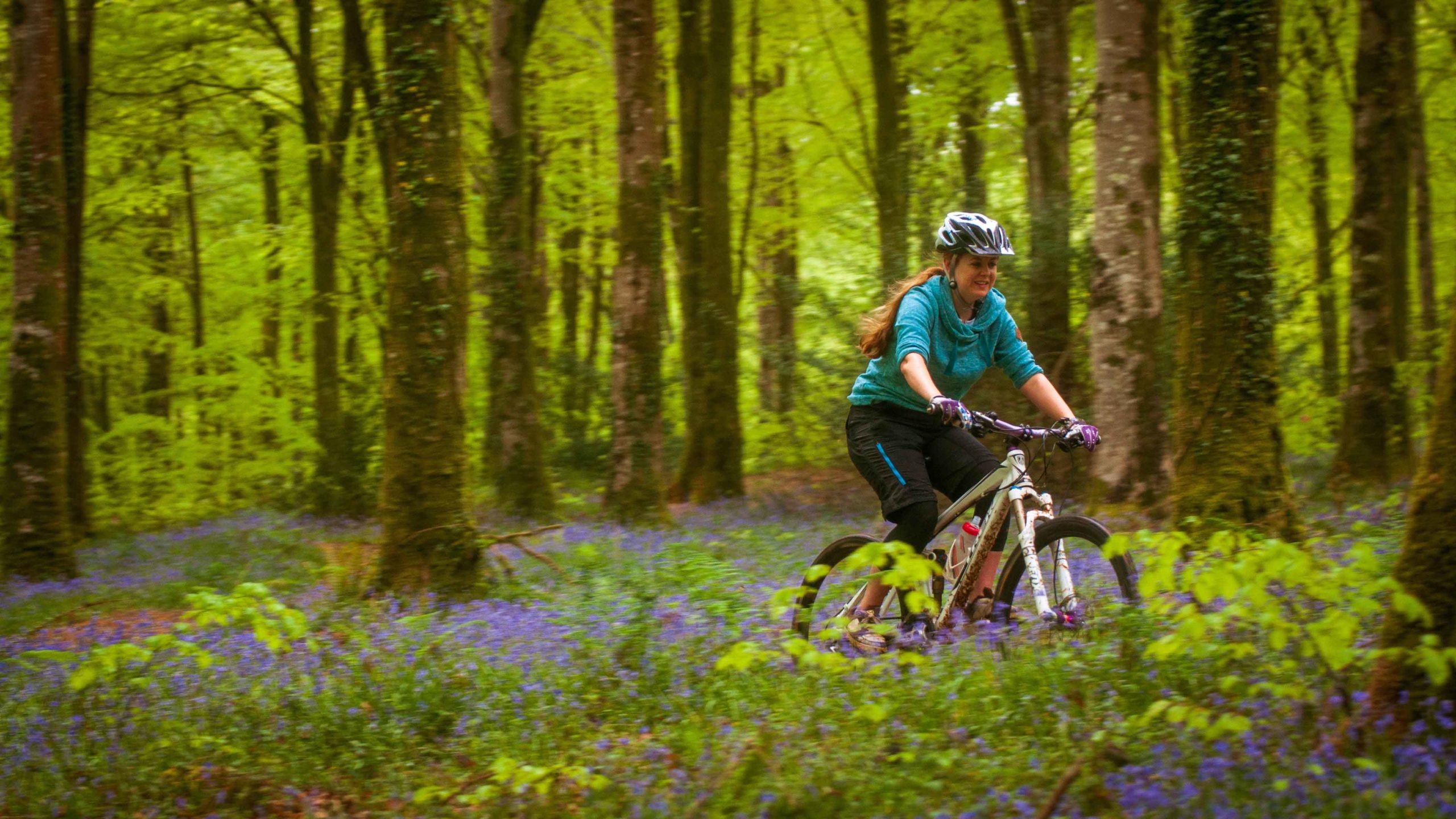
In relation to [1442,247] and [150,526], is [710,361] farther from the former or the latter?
[1442,247]

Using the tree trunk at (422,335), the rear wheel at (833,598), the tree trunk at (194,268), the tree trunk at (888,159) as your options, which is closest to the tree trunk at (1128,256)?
the tree trunk at (888,159)

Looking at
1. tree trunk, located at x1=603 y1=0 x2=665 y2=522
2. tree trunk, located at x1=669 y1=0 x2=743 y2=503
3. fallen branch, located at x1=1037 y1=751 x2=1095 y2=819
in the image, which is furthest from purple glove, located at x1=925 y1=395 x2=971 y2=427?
tree trunk, located at x1=669 y1=0 x2=743 y2=503

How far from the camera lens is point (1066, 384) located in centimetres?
1420

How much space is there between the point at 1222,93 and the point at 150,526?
17.9 metres

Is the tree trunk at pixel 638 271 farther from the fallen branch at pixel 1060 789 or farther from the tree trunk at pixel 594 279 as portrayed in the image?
the fallen branch at pixel 1060 789

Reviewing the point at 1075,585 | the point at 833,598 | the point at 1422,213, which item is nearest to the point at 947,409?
the point at 1075,585

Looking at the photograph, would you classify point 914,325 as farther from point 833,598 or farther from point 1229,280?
point 1229,280

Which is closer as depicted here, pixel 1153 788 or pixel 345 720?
pixel 1153 788

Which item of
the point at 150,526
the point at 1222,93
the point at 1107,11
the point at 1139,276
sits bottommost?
the point at 150,526

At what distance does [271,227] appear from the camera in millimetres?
20938

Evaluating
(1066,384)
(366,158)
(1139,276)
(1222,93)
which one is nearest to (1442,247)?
(1066,384)

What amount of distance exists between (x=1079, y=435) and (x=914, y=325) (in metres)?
0.97

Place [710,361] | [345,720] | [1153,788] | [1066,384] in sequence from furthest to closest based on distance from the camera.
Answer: [710,361] < [1066,384] < [345,720] < [1153,788]

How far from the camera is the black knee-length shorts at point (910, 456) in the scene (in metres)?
6.01
